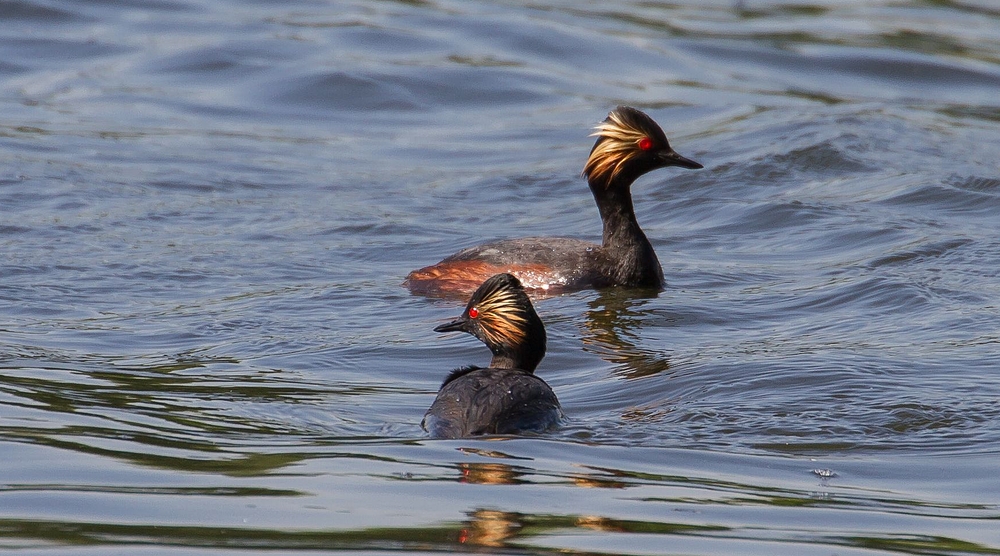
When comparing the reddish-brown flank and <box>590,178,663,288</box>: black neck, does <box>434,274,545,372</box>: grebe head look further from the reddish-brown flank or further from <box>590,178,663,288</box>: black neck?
<box>590,178,663,288</box>: black neck

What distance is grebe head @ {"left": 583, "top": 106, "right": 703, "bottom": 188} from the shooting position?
40.7 feet

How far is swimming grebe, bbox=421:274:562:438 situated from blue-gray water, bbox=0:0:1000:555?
0.20m

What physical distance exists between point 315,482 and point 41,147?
40.4 feet

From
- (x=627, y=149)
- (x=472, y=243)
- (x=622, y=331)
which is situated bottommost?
(x=622, y=331)

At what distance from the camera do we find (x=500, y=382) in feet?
24.2

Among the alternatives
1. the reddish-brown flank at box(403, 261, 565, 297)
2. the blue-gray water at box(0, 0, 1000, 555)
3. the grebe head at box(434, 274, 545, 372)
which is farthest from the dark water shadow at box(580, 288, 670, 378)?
the grebe head at box(434, 274, 545, 372)

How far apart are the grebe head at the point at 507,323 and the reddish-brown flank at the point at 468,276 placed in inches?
138

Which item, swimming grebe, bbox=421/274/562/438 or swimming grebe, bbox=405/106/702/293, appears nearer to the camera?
swimming grebe, bbox=421/274/562/438

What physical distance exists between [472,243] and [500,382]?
6745 mm

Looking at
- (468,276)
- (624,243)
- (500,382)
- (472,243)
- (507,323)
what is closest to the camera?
(500,382)

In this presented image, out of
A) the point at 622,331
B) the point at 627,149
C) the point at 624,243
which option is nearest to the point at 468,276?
the point at 624,243

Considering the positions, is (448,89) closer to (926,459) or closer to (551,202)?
(551,202)

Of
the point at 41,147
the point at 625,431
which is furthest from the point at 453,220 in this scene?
the point at 625,431

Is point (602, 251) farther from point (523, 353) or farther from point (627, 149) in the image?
point (523, 353)
